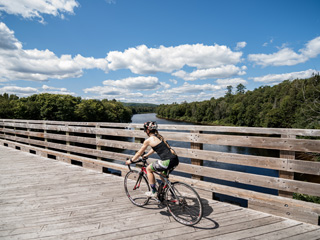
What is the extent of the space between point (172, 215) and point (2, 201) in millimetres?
4035

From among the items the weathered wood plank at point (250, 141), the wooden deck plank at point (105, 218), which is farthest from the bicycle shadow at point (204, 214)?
the weathered wood plank at point (250, 141)

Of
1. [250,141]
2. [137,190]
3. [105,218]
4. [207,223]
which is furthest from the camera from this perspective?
[137,190]

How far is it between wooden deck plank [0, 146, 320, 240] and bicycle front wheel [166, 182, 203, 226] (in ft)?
0.42

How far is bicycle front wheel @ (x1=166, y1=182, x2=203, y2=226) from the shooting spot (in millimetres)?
3477

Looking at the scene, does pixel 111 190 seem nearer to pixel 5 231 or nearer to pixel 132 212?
pixel 132 212

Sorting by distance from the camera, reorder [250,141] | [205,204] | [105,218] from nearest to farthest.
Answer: [105,218] → [250,141] → [205,204]

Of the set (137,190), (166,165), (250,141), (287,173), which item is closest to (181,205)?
(166,165)

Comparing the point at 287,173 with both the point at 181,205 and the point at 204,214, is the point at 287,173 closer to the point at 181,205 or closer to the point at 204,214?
the point at 204,214

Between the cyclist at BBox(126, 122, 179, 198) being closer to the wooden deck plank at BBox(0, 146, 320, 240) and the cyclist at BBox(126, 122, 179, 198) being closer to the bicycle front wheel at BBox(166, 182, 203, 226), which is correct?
the bicycle front wheel at BBox(166, 182, 203, 226)

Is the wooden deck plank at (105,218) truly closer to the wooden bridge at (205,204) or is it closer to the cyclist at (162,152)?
the wooden bridge at (205,204)

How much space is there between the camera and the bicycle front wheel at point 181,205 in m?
3.48

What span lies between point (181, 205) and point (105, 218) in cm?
148

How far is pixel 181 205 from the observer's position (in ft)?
11.7

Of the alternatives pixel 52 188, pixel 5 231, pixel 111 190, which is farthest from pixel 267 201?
pixel 52 188
